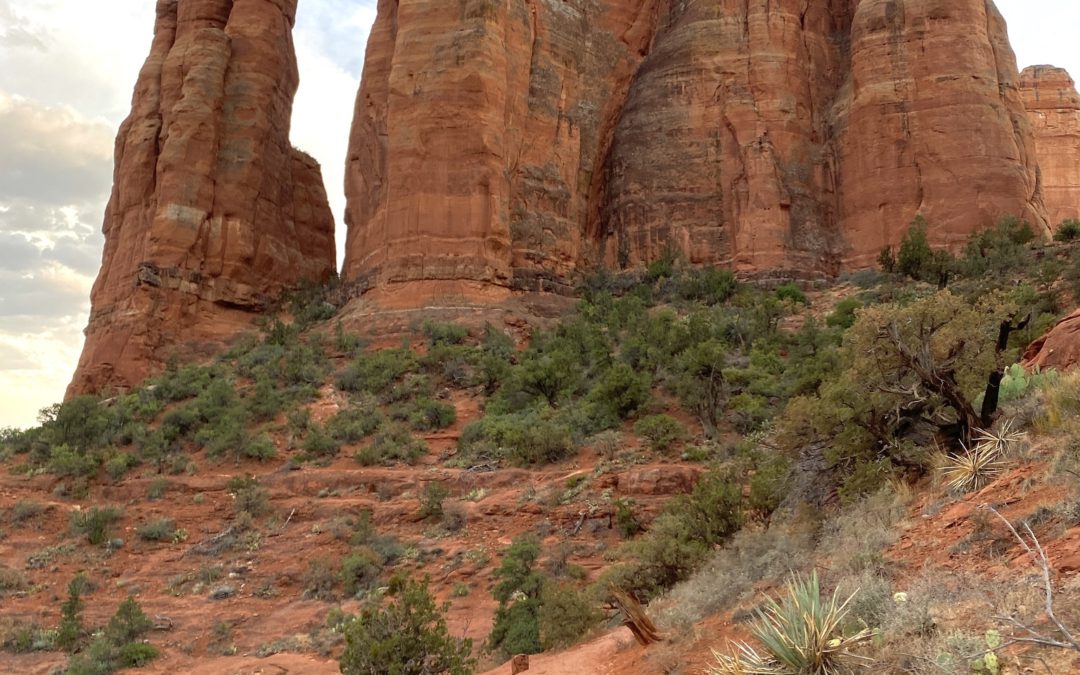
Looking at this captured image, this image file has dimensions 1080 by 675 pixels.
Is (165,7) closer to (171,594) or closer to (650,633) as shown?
(171,594)

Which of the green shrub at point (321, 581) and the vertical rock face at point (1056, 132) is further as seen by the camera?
the vertical rock face at point (1056, 132)

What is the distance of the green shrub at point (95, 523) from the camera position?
18.2 meters

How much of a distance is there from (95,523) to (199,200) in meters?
18.1

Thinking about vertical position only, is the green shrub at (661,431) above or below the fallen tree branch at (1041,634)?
above

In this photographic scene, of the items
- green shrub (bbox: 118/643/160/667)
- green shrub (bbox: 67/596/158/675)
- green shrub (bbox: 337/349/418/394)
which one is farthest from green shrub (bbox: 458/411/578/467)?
green shrub (bbox: 118/643/160/667)

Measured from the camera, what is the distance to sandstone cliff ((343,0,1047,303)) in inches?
1221

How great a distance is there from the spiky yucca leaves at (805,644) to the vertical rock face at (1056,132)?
53140 millimetres

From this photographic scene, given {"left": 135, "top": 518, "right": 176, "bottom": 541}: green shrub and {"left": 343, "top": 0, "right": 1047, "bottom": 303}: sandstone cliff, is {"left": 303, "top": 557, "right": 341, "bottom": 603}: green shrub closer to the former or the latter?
{"left": 135, "top": 518, "right": 176, "bottom": 541}: green shrub

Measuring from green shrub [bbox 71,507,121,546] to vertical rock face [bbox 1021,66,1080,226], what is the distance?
4987cm

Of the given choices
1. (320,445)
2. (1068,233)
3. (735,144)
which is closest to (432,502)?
(320,445)

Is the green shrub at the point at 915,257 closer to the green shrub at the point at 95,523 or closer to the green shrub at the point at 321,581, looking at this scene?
the green shrub at the point at 321,581

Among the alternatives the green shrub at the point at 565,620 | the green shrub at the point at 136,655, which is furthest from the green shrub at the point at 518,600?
the green shrub at the point at 136,655

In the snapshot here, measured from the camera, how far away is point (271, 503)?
1898 centimetres

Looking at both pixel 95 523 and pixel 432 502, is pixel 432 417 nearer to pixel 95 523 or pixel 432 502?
pixel 432 502
